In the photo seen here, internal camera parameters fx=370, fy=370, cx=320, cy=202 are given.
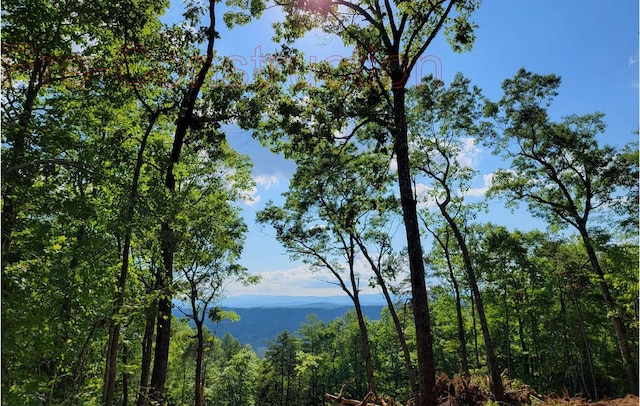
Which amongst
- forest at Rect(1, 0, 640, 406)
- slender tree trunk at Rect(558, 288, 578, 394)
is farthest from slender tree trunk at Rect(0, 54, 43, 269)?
slender tree trunk at Rect(558, 288, 578, 394)

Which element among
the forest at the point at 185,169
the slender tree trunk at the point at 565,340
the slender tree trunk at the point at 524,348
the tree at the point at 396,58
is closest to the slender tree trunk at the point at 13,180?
the forest at the point at 185,169

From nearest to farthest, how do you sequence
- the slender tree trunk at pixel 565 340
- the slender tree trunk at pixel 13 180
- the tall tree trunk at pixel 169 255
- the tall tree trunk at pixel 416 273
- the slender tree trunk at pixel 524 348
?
the slender tree trunk at pixel 13 180, the tall tree trunk at pixel 416 273, the tall tree trunk at pixel 169 255, the slender tree trunk at pixel 565 340, the slender tree trunk at pixel 524 348

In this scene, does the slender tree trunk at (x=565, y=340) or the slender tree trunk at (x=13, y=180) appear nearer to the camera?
the slender tree trunk at (x=13, y=180)

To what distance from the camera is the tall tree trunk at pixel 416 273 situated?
7699 mm

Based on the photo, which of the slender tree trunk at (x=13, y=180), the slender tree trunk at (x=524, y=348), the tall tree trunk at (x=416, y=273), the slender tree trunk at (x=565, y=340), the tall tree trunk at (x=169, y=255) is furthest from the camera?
the slender tree trunk at (x=524, y=348)

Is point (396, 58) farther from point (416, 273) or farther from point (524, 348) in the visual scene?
point (524, 348)

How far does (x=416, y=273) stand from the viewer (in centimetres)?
811

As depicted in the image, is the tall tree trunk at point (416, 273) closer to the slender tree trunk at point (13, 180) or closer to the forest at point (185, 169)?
the forest at point (185, 169)

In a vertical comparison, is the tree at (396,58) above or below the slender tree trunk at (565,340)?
above

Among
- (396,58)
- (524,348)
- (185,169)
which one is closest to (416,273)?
(396,58)

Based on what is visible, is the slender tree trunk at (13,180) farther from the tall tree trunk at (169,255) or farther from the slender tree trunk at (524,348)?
the slender tree trunk at (524,348)

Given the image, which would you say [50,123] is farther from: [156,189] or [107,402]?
[107,402]

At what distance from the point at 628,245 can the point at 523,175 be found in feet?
26.0

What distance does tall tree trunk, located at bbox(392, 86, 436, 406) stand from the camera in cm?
770
